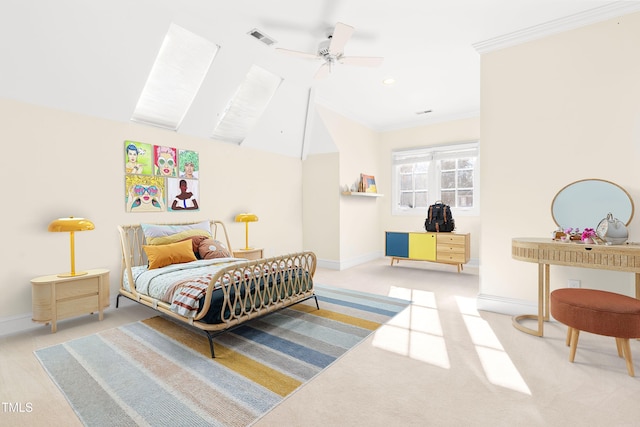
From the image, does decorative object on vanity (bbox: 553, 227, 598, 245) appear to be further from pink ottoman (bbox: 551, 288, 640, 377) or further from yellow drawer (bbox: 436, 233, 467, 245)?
yellow drawer (bbox: 436, 233, 467, 245)

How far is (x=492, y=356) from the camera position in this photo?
7.79 feet

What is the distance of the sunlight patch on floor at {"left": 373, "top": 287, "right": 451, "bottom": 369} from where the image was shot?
7.94ft

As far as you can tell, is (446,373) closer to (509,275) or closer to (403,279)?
(509,275)

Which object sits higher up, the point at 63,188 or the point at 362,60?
the point at 362,60

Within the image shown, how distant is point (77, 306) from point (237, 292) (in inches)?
73.6

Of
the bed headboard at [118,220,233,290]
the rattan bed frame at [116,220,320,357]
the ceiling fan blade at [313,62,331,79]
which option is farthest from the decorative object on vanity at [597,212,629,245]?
the bed headboard at [118,220,233,290]

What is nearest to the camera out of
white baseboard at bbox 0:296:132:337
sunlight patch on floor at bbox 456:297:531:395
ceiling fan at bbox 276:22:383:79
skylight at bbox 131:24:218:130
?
sunlight patch on floor at bbox 456:297:531:395

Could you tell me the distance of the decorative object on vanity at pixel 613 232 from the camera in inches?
98.6

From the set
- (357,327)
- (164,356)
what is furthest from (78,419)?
(357,327)

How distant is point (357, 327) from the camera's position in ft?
9.77

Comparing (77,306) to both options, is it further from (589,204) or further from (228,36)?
(589,204)

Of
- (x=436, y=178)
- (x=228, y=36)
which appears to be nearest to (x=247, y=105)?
(x=228, y=36)

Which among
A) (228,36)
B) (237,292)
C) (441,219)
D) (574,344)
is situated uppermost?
(228,36)

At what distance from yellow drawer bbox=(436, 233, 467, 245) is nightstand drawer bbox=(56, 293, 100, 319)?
515cm
